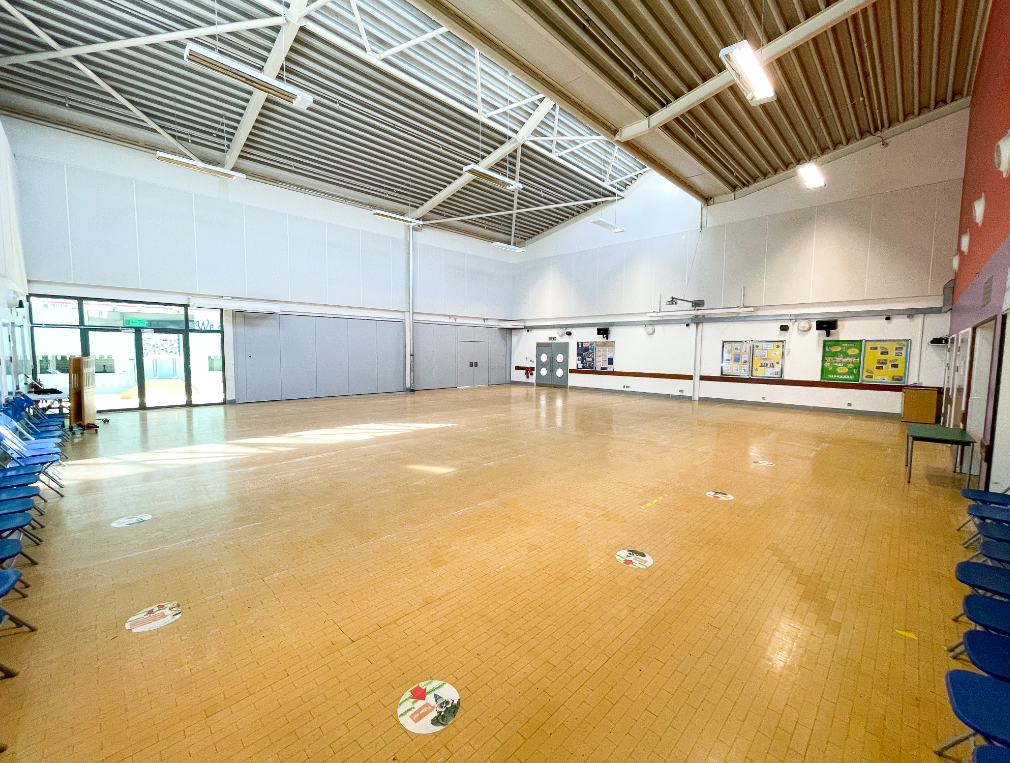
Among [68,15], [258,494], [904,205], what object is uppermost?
[68,15]

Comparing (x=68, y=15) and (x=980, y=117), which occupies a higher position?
(x=68, y=15)

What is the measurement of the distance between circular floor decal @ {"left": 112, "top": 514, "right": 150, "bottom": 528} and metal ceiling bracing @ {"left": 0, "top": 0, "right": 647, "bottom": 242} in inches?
293

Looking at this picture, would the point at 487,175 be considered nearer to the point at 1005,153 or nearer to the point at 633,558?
the point at 1005,153

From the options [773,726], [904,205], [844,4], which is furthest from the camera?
[904,205]

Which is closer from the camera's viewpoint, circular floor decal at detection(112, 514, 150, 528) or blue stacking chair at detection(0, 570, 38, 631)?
blue stacking chair at detection(0, 570, 38, 631)

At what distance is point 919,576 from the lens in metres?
2.84

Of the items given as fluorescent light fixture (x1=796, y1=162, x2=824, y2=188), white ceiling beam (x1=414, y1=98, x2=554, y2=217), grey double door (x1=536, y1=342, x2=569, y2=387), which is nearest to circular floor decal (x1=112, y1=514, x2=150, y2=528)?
white ceiling beam (x1=414, y1=98, x2=554, y2=217)

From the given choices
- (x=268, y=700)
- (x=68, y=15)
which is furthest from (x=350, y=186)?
(x=268, y=700)

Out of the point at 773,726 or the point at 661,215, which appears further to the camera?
the point at 661,215

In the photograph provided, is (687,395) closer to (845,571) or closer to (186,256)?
(845,571)

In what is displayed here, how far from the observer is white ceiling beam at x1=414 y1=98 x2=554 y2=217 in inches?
387

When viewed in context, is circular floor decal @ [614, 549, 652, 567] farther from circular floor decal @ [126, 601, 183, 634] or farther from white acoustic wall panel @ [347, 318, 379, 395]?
white acoustic wall panel @ [347, 318, 379, 395]

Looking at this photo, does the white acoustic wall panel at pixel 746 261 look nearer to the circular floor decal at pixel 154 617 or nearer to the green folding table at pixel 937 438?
the green folding table at pixel 937 438

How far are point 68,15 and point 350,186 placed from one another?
6436 mm
